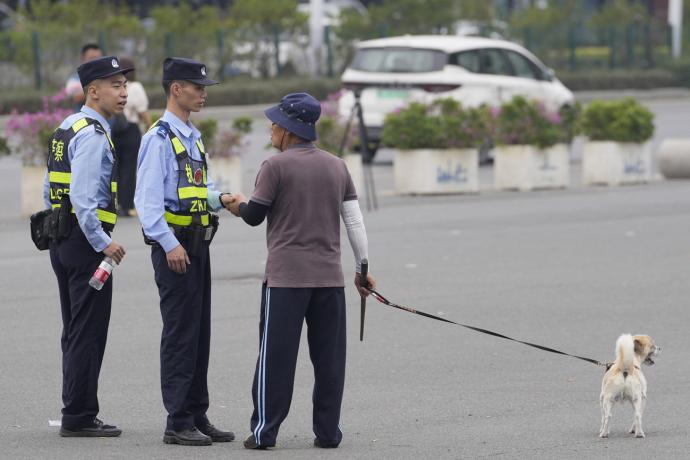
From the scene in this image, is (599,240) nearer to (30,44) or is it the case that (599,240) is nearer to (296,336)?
(296,336)

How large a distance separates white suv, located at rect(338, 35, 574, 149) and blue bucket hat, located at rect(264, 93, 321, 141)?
47.1 ft

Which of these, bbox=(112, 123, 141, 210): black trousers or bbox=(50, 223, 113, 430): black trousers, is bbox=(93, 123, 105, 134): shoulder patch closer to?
bbox=(50, 223, 113, 430): black trousers

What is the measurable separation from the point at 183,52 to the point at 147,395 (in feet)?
85.1

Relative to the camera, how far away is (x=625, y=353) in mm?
6625

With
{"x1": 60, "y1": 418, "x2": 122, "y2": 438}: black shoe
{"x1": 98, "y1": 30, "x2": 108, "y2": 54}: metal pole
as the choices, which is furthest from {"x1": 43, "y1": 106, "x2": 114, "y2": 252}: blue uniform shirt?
{"x1": 98, "y1": 30, "x2": 108, "y2": 54}: metal pole

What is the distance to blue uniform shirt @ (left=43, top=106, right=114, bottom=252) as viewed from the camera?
6707mm

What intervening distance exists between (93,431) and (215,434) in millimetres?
580

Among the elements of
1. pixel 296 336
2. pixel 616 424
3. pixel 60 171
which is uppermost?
pixel 60 171

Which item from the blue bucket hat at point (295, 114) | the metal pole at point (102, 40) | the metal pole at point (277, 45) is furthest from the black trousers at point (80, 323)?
the metal pole at point (277, 45)

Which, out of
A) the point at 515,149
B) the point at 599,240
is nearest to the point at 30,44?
the point at 515,149

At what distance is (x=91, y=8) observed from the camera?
3400 centimetres

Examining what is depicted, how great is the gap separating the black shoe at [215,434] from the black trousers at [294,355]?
0.26 m

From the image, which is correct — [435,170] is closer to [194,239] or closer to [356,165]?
[356,165]

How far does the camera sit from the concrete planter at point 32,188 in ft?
52.0
